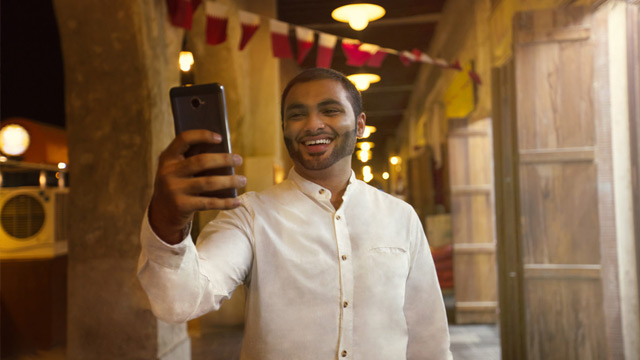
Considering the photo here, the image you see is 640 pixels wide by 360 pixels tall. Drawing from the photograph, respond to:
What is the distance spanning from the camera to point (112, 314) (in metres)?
3.39

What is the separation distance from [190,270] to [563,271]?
2880 millimetres

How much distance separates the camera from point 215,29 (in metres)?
4.32

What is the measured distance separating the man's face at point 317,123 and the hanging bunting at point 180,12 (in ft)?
9.20

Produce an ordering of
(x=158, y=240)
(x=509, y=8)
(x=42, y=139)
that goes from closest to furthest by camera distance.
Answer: (x=158, y=240) < (x=509, y=8) < (x=42, y=139)

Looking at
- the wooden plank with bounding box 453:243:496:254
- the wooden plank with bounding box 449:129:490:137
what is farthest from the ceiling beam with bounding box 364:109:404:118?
the wooden plank with bounding box 453:243:496:254

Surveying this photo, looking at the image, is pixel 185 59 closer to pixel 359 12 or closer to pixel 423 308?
pixel 359 12

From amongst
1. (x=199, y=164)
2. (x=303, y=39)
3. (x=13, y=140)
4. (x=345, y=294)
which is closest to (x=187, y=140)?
(x=199, y=164)

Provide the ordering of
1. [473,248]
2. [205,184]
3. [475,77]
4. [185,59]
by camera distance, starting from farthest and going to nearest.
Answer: [473,248], [185,59], [475,77], [205,184]

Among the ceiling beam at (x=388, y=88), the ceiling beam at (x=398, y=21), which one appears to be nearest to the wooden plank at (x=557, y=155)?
the ceiling beam at (x=398, y=21)

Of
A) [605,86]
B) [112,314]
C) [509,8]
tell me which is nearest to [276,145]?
[509,8]

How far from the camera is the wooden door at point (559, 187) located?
3.22 m

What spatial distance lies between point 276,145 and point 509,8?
10.3 feet

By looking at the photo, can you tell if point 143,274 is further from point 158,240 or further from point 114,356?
point 114,356

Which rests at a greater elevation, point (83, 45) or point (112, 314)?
point (83, 45)
